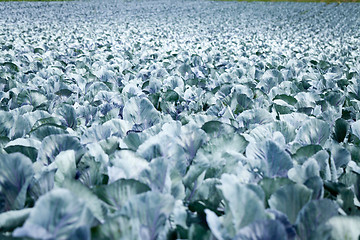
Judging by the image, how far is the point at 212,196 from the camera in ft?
3.88

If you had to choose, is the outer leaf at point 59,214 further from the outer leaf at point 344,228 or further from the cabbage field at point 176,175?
the outer leaf at point 344,228

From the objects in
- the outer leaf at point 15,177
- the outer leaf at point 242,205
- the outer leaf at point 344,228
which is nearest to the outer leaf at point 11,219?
the outer leaf at point 15,177

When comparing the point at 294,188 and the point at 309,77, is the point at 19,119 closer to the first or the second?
the point at 294,188

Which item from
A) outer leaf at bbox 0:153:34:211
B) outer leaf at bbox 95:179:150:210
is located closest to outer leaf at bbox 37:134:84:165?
outer leaf at bbox 0:153:34:211

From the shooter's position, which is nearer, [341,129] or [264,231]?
[264,231]

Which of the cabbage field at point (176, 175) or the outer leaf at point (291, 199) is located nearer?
the cabbage field at point (176, 175)

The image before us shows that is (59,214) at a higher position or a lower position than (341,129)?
higher

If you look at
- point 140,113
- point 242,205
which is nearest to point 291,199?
point 242,205

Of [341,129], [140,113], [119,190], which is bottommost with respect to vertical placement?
[341,129]

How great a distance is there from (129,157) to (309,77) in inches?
118

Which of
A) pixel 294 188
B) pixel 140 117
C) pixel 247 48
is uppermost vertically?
pixel 294 188

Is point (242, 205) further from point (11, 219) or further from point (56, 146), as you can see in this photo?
point (56, 146)

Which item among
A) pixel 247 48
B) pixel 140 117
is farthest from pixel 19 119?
pixel 247 48

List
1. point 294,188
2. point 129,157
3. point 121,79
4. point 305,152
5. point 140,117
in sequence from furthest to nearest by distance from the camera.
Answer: point 121,79
point 140,117
point 305,152
point 129,157
point 294,188
